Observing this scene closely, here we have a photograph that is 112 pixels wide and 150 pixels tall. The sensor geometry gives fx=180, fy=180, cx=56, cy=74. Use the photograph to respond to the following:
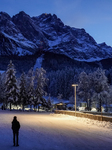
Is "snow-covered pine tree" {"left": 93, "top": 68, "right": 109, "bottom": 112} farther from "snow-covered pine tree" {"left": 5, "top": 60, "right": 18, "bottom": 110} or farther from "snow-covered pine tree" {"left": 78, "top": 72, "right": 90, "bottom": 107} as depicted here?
"snow-covered pine tree" {"left": 5, "top": 60, "right": 18, "bottom": 110}

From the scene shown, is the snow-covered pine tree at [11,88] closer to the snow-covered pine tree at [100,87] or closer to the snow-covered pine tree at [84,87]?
the snow-covered pine tree at [84,87]

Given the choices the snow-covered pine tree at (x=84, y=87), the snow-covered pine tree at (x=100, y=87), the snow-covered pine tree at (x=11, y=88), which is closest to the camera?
the snow-covered pine tree at (x=11, y=88)

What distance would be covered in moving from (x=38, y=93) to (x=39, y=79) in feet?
13.4

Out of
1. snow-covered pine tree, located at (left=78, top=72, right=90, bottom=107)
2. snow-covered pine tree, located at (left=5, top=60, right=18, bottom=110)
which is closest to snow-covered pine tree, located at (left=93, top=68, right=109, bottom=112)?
snow-covered pine tree, located at (left=78, top=72, right=90, bottom=107)

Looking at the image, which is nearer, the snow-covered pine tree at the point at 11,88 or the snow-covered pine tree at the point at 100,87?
the snow-covered pine tree at the point at 11,88

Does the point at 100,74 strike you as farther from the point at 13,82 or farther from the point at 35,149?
the point at 35,149

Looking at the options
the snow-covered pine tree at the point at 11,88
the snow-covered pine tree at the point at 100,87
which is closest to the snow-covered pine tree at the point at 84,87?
the snow-covered pine tree at the point at 100,87

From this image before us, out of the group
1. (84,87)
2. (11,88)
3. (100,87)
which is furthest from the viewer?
(84,87)

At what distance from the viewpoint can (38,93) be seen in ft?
170

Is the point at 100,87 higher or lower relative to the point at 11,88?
higher

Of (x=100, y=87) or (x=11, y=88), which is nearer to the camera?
(x=11, y=88)

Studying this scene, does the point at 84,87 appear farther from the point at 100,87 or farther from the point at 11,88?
the point at 11,88

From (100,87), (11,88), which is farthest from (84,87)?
(11,88)

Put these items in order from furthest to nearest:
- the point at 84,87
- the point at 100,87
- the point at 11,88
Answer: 1. the point at 84,87
2. the point at 100,87
3. the point at 11,88
